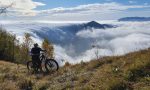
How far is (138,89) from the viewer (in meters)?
13.3

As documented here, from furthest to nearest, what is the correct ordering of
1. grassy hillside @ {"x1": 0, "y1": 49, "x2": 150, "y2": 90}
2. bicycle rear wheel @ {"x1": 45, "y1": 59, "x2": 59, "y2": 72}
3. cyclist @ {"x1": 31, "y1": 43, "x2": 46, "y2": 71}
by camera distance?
1. cyclist @ {"x1": 31, "y1": 43, "x2": 46, "y2": 71}
2. bicycle rear wheel @ {"x1": 45, "y1": 59, "x2": 59, "y2": 72}
3. grassy hillside @ {"x1": 0, "y1": 49, "x2": 150, "y2": 90}

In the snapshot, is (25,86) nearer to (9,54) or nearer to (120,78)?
(120,78)

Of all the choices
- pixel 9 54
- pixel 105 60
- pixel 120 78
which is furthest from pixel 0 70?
pixel 9 54

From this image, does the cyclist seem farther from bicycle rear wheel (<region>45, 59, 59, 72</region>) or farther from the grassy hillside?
the grassy hillside

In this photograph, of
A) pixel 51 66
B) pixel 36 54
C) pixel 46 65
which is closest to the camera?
pixel 51 66

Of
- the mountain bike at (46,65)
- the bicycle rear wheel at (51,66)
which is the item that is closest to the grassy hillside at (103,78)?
the bicycle rear wheel at (51,66)

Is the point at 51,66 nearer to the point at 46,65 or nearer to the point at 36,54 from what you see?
the point at 46,65

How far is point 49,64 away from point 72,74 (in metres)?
5.82

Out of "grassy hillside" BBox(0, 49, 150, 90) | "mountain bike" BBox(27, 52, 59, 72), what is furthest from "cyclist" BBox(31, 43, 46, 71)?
"grassy hillside" BBox(0, 49, 150, 90)

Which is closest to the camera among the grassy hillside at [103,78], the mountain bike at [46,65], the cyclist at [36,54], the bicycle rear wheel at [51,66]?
the grassy hillside at [103,78]

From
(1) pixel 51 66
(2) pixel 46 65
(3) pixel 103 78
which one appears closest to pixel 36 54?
(2) pixel 46 65

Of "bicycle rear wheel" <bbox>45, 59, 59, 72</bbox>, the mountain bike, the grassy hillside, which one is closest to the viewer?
the grassy hillside

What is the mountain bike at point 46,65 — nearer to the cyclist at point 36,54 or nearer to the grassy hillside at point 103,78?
the cyclist at point 36,54

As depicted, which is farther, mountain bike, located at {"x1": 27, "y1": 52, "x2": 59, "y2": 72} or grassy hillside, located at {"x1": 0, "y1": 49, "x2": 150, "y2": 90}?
mountain bike, located at {"x1": 27, "y1": 52, "x2": 59, "y2": 72}
